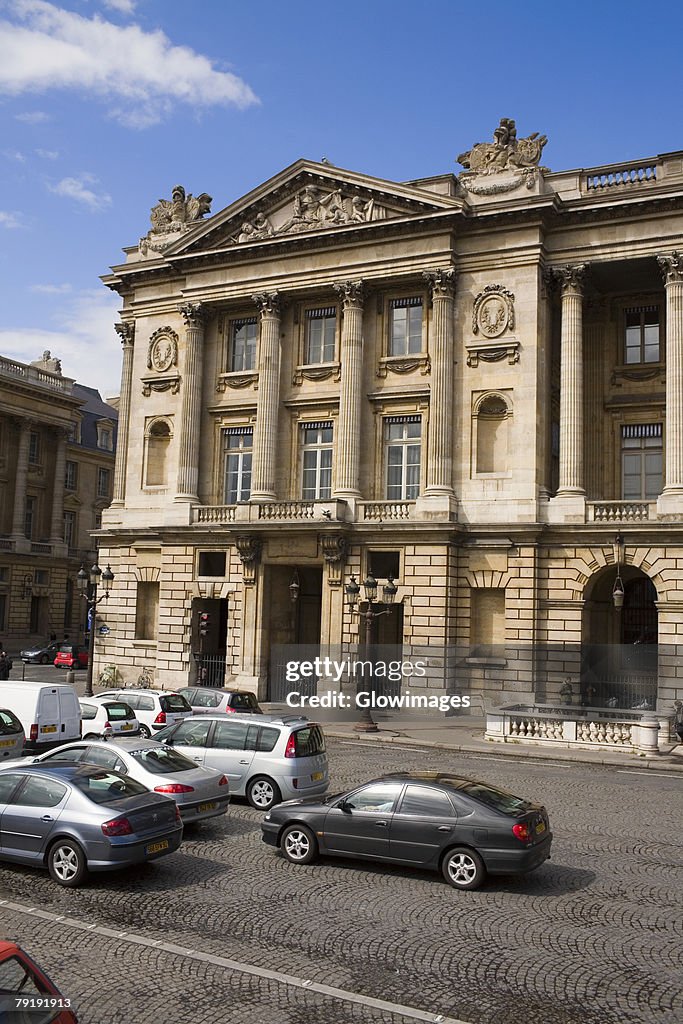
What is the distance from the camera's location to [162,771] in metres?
14.9

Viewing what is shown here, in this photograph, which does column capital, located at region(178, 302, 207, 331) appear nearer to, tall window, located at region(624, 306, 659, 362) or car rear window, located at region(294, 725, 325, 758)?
tall window, located at region(624, 306, 659, 362)

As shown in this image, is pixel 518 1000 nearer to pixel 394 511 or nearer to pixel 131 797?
pixel 131 797

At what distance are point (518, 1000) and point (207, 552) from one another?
32.6 metres

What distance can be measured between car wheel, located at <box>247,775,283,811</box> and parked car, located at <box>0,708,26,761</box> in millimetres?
6346

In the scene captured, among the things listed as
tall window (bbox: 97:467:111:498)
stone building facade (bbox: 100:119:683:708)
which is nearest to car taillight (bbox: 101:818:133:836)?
stone building facade (bbox: 100:119:683:708)

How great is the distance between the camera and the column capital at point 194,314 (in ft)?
138

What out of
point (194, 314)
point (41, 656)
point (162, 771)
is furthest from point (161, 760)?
point (41, 656)

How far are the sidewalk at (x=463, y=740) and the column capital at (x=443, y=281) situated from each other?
16300 mm

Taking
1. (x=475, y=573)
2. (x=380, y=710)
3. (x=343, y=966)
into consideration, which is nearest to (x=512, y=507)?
(x=475, y=573)

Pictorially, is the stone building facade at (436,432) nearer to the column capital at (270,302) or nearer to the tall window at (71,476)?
the column capital at (270,302)

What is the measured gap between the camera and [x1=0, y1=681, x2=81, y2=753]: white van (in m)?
22.0

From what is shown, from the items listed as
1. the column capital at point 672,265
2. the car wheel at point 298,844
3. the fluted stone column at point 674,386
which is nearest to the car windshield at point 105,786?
the car wheel at point 298,844

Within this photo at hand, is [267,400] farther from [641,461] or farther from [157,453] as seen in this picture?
[641,461]

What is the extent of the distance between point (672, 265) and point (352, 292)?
1239 cm
